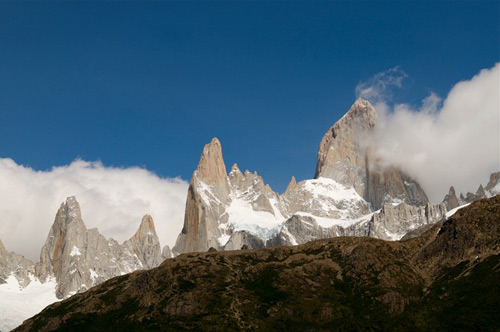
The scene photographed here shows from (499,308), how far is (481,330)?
13.4 m

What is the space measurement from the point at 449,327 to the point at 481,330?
11.7 metres

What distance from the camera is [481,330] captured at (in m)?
189

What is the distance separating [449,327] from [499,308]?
53.7ft

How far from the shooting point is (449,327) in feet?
652

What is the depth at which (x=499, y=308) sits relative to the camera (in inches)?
7800
